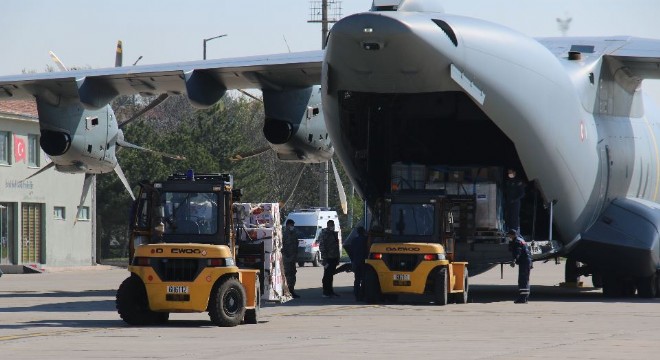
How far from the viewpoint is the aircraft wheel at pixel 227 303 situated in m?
17.6

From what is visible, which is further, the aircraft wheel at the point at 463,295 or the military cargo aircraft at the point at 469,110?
the aircraft wheel at the point at 463,295

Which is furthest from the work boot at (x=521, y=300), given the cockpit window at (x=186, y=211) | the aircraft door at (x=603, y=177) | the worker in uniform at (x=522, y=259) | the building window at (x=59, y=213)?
the building window at (x=59, y=213)

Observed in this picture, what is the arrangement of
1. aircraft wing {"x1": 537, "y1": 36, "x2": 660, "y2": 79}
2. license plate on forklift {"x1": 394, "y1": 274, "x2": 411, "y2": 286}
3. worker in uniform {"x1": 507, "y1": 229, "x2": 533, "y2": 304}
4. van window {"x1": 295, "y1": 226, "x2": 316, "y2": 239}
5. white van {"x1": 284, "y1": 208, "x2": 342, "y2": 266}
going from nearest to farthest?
1. license plate on forklift {"x1": 394, "y1": 274, "x2": 411, "y2": 286}
2. worker in uniform {"x1": 507, "y1": 229, "x2": 533, "y2": 304}
3. aircraft wing {"x1": 537, "y1": 36, "x2": 660, "y2": 79}
4. white van {"x1": 284, "y1": 208, "x2": 342, "y2": 266}
5. van window {"x1": 295, "y1": 226, "x2": 316, "y2": 239}

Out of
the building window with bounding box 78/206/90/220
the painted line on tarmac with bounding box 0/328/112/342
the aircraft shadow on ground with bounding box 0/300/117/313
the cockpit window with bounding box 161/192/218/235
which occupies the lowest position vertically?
the aircraft shadow on ground with bounding box 0/300/117/313

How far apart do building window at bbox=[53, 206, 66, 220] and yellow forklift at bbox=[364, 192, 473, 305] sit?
28374mm

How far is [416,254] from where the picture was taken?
22.5 metres

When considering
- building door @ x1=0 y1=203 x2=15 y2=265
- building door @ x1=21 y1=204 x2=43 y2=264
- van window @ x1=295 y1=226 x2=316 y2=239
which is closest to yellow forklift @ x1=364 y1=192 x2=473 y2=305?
building door @ x1=0 y1=203 x2=15 y2=265

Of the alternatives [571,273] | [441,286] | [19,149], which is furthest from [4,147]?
[441,286]

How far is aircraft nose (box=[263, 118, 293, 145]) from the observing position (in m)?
26.8

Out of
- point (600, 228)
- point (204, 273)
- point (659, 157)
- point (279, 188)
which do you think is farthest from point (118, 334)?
point (279, 188)

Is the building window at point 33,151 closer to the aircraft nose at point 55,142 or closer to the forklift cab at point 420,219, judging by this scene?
the aircraft nose at point 55,142

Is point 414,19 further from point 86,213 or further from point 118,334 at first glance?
point 86,213

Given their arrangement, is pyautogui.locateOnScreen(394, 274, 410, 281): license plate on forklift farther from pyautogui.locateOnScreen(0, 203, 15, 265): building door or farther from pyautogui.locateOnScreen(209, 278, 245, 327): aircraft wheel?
pyautogui.locateOnScreen(0, 203, 15, 265): building door

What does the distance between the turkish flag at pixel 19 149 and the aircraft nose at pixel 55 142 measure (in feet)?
67.4
